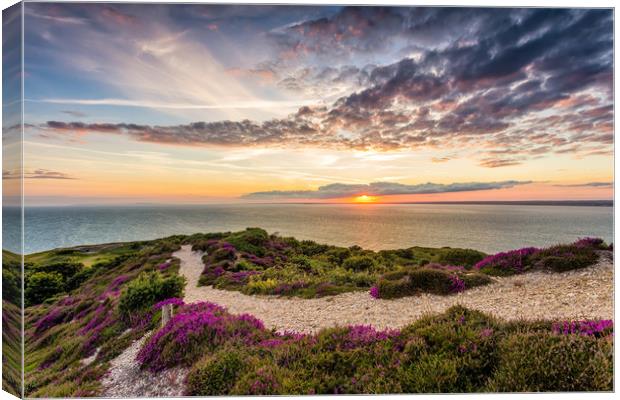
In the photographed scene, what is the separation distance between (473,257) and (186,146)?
36.6ft

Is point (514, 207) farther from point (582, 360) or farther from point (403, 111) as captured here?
point (582, 360)

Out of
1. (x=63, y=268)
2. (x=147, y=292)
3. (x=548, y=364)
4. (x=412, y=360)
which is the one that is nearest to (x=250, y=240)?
(x=63, y=268)

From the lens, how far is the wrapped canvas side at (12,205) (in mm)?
5223

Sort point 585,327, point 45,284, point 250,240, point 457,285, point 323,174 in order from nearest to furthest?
1. point 585,327
2. point 457,285
3. point 323,174
4. point 45,284
5. point 250,240

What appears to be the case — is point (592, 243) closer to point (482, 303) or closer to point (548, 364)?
point (482, 303)

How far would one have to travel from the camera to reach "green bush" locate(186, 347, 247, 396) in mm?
4824

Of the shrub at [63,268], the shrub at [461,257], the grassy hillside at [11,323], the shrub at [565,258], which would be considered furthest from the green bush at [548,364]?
the shrub at [63,268]

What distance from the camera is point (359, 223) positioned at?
10.7 metres

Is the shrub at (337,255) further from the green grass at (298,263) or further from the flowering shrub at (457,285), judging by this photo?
the flowering shrub at (457,285)

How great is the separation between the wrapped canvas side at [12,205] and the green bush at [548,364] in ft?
27.3

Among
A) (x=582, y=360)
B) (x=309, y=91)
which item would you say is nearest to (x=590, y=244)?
(x=582, y=360)

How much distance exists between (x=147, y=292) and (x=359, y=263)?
812 centimetres

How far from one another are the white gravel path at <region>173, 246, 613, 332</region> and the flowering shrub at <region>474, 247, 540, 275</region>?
17.0 inches

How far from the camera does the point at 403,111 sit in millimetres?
7973
